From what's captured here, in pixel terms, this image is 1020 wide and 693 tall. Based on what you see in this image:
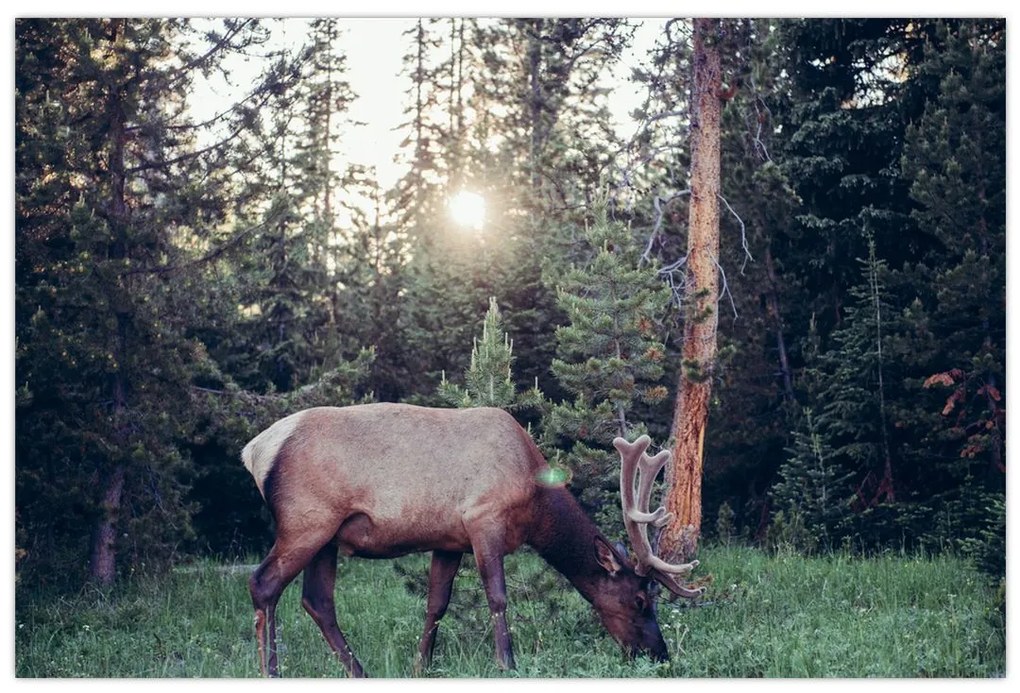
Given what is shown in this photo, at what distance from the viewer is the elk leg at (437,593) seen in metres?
7.06

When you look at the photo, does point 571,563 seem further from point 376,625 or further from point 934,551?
point 934,551

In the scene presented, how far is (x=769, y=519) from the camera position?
12953 millimetres

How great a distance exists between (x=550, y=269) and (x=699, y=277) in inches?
55.9

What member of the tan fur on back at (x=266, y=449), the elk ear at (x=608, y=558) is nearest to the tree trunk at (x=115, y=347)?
the tan fur on back at (x=266, y=449)

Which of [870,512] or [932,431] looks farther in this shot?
[870,512]

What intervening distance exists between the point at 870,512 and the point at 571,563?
538 centimetres

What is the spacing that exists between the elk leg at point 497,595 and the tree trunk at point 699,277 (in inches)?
128

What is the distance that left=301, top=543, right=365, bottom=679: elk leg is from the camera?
676cm

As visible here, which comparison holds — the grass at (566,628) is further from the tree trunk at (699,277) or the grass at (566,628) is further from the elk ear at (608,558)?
the tree trunk at (699,277)

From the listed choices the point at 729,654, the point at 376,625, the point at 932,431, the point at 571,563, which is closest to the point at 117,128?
the point at 376,625

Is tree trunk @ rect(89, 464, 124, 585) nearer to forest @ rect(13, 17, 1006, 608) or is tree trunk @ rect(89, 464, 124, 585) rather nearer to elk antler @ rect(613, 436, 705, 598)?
forest @ rect(13, 17, 1006, 608)

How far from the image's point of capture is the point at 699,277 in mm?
9594

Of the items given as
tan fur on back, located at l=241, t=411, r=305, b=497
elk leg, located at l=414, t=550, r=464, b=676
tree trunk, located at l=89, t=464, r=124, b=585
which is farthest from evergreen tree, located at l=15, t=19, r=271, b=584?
elk leg, located at l=414, t=550, r=464, b=676
